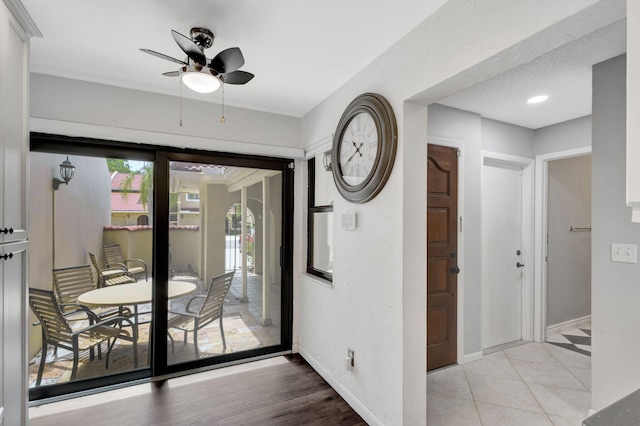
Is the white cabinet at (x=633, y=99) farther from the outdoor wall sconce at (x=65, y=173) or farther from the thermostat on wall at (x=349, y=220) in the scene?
the outdoor wall sconce at (x=65, y=173)

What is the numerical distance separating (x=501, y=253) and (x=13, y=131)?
4.22 m

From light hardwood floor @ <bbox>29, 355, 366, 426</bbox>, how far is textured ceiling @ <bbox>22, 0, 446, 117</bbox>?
2.60m

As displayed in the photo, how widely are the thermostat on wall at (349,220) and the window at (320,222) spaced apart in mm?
443

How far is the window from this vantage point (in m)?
2.98

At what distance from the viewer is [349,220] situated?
7.93 feet

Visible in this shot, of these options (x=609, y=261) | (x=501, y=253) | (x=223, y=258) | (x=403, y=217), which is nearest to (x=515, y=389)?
(x=609, y=261)

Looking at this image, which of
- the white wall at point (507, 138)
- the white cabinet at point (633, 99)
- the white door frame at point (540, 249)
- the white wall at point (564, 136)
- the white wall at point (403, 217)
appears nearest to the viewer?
the white cabinet at point (633, 99)

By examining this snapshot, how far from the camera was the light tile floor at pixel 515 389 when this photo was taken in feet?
7.29

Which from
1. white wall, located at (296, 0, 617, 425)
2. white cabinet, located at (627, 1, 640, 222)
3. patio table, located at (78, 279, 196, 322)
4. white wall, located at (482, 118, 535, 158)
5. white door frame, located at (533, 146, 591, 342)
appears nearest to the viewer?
white cabinet, located at (627, 1, 640, 222)

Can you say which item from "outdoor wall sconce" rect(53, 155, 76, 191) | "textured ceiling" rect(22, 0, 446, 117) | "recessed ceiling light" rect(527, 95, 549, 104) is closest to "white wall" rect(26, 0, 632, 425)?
"textured ceiling" rect(22, 0, 446, 117)

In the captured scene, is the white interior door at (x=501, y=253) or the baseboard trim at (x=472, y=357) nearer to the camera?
the baseboard trim at (x=472, y=357)

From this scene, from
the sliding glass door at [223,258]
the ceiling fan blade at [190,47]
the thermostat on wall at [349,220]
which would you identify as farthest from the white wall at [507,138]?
the ceiling fan blade at [190,47]

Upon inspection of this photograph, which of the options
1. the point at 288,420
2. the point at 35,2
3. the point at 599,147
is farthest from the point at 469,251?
the point at 35,2

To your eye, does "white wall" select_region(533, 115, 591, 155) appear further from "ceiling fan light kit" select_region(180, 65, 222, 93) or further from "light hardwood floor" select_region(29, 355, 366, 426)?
"ceiling fan light kit" select_region(180, 65, 222, 93)
